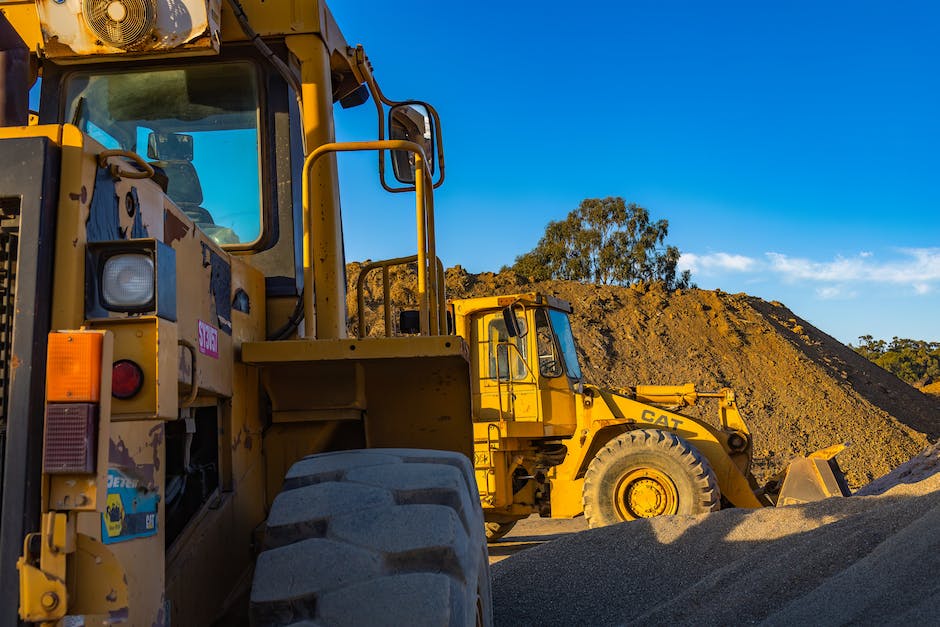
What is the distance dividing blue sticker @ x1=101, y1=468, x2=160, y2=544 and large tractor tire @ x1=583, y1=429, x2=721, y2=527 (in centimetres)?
865

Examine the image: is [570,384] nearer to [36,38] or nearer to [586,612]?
[586,612]

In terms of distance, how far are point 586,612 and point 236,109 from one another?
11.7 feet

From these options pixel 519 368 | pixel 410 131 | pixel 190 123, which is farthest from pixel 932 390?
pixel 190 123

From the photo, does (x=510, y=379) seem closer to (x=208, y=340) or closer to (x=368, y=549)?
(x=208, y=340)

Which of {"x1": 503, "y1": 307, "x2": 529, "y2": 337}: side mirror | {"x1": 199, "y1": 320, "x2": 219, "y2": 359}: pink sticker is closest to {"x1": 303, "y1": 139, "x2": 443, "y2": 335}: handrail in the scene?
{"x1": 199, "y1": 320, "x2": 219, "y2": 359}: pink sticker

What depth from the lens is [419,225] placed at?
3.67 m

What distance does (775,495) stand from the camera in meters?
11.3

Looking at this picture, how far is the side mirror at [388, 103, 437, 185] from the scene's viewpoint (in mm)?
4449

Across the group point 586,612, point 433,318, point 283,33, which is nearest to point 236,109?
point 283,33

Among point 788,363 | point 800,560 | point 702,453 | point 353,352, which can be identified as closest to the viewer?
point 353,352

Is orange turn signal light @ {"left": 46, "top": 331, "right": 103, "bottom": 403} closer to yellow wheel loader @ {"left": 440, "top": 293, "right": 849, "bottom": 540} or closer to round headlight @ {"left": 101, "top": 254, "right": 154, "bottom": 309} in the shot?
round headlight @ {"left": 101, "top": 254, "right": 154, "bottom": 309}

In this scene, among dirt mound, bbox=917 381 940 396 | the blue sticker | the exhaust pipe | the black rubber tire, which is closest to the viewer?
the blue sticker

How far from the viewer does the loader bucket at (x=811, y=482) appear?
10477 mm

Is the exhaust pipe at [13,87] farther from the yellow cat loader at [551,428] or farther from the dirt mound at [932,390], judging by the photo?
the dirt mound at [932,390]
